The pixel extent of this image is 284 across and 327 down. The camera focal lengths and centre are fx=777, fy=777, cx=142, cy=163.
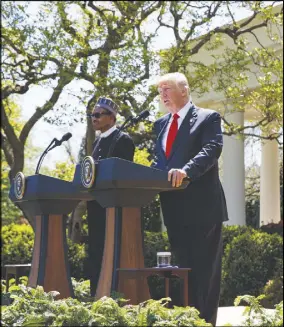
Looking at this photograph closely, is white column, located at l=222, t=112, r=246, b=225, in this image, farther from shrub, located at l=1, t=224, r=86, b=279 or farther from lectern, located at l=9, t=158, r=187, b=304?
lectern, located at l=9, t=158, r=187, b=304

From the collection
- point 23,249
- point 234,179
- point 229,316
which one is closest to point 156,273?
point 229,316

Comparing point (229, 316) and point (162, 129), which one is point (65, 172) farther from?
point (162, 129)

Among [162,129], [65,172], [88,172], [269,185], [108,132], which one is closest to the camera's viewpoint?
[88,172]

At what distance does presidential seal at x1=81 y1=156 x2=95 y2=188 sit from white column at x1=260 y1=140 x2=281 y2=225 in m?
17.6

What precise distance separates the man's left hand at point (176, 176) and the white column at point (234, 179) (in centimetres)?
1613

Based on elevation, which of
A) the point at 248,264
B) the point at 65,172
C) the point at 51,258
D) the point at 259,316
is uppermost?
the point at 65,172

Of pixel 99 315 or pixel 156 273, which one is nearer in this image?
pixel 99 315

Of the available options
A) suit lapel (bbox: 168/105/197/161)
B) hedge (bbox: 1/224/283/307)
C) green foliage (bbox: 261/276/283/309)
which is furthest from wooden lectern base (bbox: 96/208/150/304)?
hedge (bbox: 1/224/283/307)

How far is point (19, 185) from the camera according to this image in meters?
5.78

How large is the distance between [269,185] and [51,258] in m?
17.4

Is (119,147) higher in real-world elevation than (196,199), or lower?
higher

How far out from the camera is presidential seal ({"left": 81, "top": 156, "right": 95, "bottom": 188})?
475cm

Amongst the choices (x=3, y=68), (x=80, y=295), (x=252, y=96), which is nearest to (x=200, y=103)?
(x=252, y=96)

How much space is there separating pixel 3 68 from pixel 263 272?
534 centimetres
